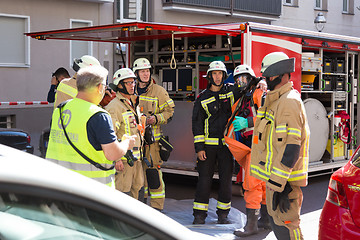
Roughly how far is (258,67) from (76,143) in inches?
199

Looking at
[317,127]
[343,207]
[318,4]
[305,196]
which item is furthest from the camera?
[318,4]

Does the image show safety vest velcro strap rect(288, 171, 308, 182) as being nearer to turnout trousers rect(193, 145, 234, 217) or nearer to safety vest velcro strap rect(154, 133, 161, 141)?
turnout trousers rect(193, 145, 234, 217)

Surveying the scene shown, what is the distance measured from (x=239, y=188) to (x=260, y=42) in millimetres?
2298

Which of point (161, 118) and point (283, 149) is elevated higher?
point (161, 118)

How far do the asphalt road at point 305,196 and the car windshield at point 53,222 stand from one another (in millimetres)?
5081

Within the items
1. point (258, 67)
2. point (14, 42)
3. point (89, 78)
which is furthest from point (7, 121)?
point (89, 78)

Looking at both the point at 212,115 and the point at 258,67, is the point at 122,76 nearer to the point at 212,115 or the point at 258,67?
the point at 212,115

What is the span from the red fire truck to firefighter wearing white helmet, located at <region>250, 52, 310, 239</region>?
11.7ft

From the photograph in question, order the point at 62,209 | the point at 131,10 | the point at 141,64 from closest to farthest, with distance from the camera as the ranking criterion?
the point at 62,209 → the point at 141,64 → the point at 131,10

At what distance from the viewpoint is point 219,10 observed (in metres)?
24.8

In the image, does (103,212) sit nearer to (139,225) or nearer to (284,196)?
(139,225)

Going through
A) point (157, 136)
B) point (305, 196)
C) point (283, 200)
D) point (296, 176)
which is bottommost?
point (305, 196)

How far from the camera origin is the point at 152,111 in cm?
796

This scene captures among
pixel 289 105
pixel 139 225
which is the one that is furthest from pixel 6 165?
pixel 289 105
